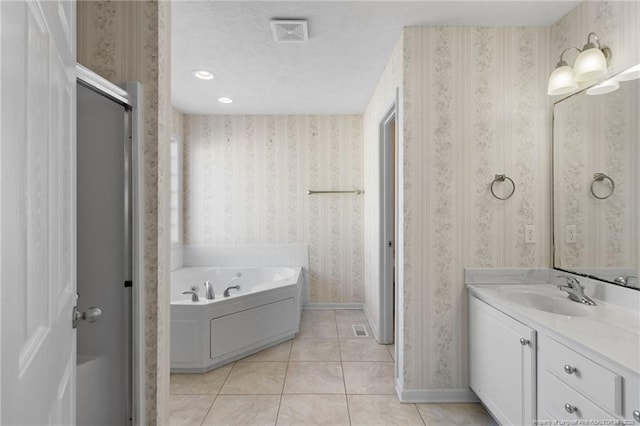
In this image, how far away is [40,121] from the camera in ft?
2.06

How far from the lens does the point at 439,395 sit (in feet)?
6.99

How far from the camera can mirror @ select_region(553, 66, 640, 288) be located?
1.58 m

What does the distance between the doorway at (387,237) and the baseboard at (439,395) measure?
0.93 meters

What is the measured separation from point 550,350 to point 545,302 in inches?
21.6

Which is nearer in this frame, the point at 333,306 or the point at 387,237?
the point at 387,237

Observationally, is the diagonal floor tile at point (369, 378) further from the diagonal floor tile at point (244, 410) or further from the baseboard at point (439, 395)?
the diagonal floor tile at point (244, 410)

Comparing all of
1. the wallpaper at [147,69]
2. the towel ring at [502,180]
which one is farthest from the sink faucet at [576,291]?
the wallpaper at [147,69]

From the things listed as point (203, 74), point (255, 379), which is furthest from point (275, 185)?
point (255, 379)

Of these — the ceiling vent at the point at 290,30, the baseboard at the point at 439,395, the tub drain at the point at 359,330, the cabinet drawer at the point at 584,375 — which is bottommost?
the tub drain at the point at 359,330

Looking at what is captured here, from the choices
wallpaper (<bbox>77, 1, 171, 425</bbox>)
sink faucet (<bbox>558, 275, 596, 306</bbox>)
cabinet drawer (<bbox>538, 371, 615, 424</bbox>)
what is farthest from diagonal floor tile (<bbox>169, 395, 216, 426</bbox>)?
sink faucet (<bbox>558, 275, 596, 306</bbox>)

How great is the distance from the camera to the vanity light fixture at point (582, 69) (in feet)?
5.54

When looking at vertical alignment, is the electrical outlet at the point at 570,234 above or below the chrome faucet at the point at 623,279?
above

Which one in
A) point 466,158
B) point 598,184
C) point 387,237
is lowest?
point 387,237

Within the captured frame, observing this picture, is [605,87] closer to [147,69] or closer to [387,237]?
[387,237]
